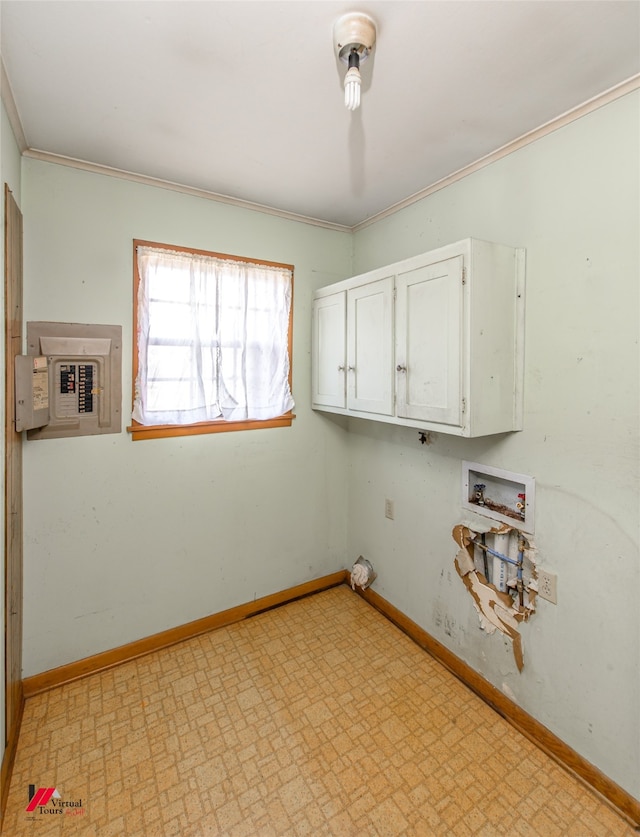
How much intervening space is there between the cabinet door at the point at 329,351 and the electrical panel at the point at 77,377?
3.72 ft

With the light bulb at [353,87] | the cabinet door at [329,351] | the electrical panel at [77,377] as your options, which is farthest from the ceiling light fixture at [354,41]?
the electrical panel at [77,377]

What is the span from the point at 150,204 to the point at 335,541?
92.1 inches

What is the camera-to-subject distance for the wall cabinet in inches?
62.8

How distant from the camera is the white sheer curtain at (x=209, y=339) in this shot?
2.05m

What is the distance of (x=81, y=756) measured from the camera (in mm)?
1566

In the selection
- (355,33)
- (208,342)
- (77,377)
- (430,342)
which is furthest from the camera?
(208,342)

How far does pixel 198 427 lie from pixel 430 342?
4.33 feet

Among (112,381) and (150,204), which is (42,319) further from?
(150,204)

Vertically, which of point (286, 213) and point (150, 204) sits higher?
point (286, 213)

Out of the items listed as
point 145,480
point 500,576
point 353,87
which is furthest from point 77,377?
point 500,576

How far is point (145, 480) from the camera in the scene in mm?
2100

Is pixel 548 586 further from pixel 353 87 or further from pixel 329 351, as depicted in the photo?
pixel 353 87

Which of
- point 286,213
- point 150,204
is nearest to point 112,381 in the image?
point 150,204

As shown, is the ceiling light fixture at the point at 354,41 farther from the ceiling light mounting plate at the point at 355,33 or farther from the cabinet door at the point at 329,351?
the cabinet door at the point at 329,351
